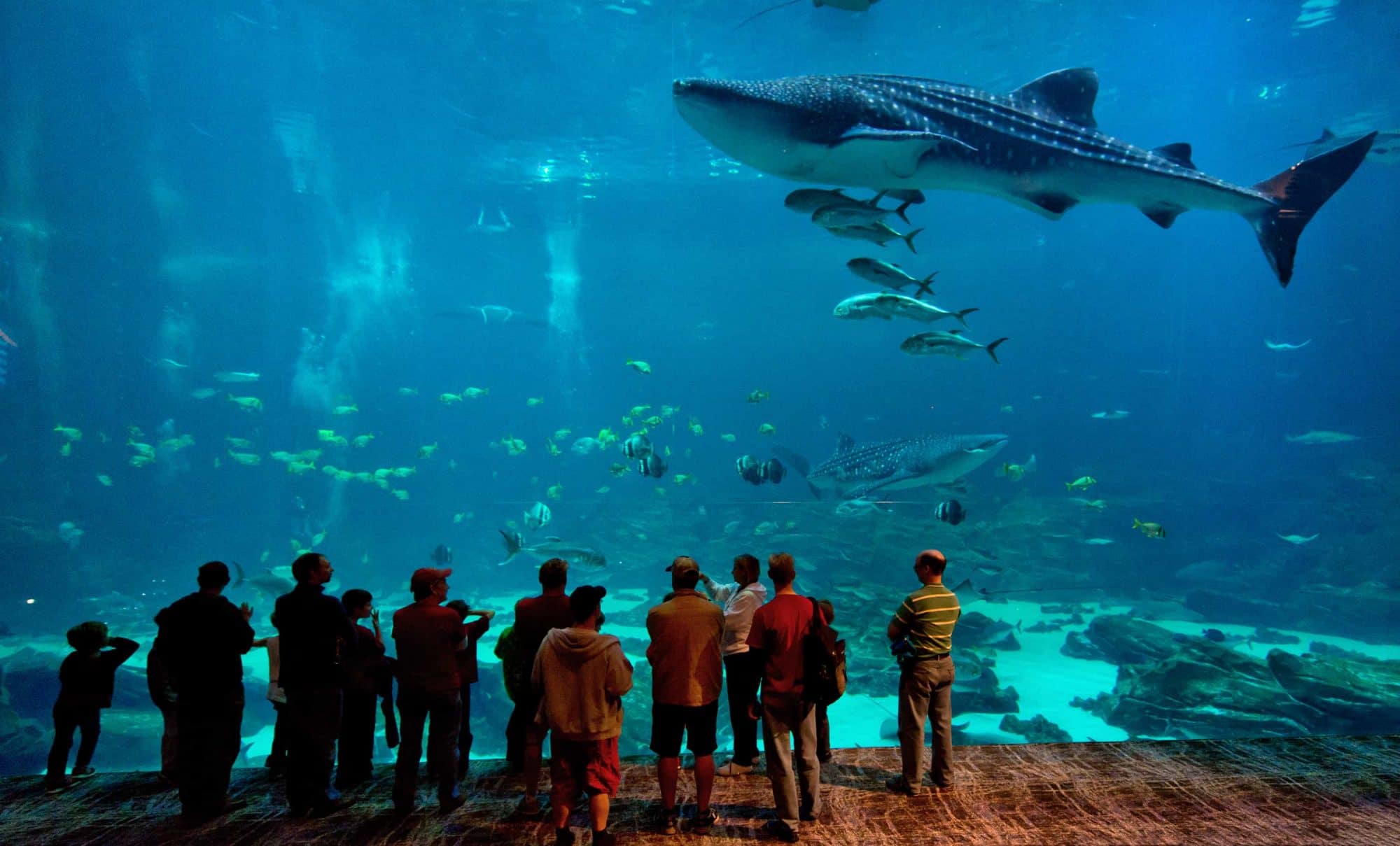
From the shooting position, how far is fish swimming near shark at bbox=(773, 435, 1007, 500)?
311 inches

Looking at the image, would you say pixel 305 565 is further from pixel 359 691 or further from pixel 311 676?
pixel 359 691

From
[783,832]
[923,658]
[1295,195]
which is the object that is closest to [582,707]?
[783,832]

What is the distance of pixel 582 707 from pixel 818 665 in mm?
1251

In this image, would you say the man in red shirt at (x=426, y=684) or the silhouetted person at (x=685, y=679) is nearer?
the silhouetted person at (x=685, y=679)

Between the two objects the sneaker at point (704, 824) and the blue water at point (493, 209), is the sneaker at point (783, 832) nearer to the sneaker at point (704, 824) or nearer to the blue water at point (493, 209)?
the sneaker at point (704, 824)

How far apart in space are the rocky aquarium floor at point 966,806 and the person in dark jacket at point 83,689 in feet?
0.77

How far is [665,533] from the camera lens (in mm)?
25703

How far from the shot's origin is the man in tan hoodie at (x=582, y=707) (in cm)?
300

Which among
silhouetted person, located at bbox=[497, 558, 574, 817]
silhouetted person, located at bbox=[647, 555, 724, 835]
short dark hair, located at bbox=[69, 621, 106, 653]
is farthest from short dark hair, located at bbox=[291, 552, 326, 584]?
silhouetted person, located at bbox=[647, 555, 724, 835]

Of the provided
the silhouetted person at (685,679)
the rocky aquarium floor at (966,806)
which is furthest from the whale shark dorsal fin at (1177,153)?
the silhouetted person at (685,679)

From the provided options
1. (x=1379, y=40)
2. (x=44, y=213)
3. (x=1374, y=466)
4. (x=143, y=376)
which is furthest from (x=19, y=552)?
(x=1374, y=466)

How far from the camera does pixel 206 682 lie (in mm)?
3426

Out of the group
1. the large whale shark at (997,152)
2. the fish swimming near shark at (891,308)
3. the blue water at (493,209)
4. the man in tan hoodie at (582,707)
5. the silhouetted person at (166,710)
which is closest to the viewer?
the man in tan hoodie at (582,707)

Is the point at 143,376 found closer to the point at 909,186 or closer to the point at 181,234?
the point at 181,234
